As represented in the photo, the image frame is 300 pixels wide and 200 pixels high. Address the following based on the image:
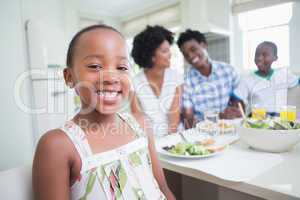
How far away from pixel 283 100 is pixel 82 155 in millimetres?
1535

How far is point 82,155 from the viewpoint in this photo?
0.58 meters

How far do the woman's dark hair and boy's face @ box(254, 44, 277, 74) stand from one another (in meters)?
0.55

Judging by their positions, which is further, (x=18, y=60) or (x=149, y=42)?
(x=18, y=60)

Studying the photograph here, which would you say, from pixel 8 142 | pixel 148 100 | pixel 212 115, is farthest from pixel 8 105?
pixel 212 115

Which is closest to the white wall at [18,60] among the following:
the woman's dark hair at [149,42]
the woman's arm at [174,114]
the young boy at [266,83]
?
the woman's dark hair at [149,42]

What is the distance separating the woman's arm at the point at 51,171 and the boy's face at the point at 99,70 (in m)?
0.15

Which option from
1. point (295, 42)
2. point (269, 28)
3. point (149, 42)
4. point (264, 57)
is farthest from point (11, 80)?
point (295, 42)

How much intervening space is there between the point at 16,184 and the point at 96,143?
21cm

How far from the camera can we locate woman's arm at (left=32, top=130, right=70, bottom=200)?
1.73 ft

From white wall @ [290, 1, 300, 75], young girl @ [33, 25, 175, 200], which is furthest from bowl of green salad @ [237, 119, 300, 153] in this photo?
white wall @ [290, 1, 300, 75]

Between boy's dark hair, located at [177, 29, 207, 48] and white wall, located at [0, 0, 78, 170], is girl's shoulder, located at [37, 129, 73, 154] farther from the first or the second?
white wall, located at [0, 0, 78, 170]

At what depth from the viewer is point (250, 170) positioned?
68cm

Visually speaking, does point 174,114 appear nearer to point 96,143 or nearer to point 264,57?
point 264,57

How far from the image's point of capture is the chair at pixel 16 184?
0.54m
